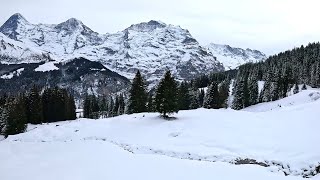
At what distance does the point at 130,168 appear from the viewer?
86.4ft

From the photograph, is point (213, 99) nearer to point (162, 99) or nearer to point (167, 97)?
point (167, 97)

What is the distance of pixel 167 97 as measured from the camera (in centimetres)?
6259

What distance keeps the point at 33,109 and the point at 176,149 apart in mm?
62776

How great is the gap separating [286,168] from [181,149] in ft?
39.8

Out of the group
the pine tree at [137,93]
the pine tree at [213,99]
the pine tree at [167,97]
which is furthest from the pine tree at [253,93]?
the pine tree at [167,97]

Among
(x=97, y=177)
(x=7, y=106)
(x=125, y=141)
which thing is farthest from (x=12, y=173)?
(x=7, y=106)

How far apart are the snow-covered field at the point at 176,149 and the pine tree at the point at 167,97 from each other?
5.37 feet

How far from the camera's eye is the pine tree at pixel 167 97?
6216cm

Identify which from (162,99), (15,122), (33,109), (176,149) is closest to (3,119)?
(15,122)

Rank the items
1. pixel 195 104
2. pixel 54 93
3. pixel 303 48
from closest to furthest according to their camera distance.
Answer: pixel 54 93, pixel 195 104, pixel 303 48

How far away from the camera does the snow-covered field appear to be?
84.4ft

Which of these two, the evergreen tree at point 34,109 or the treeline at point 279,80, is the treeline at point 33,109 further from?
the treeline at point 279,80

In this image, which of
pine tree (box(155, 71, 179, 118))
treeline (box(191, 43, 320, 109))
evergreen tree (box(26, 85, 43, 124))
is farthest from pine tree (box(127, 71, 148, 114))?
treeline (box(191, 43, 320, 109))

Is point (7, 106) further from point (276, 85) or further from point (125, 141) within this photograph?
point (276, 85)
